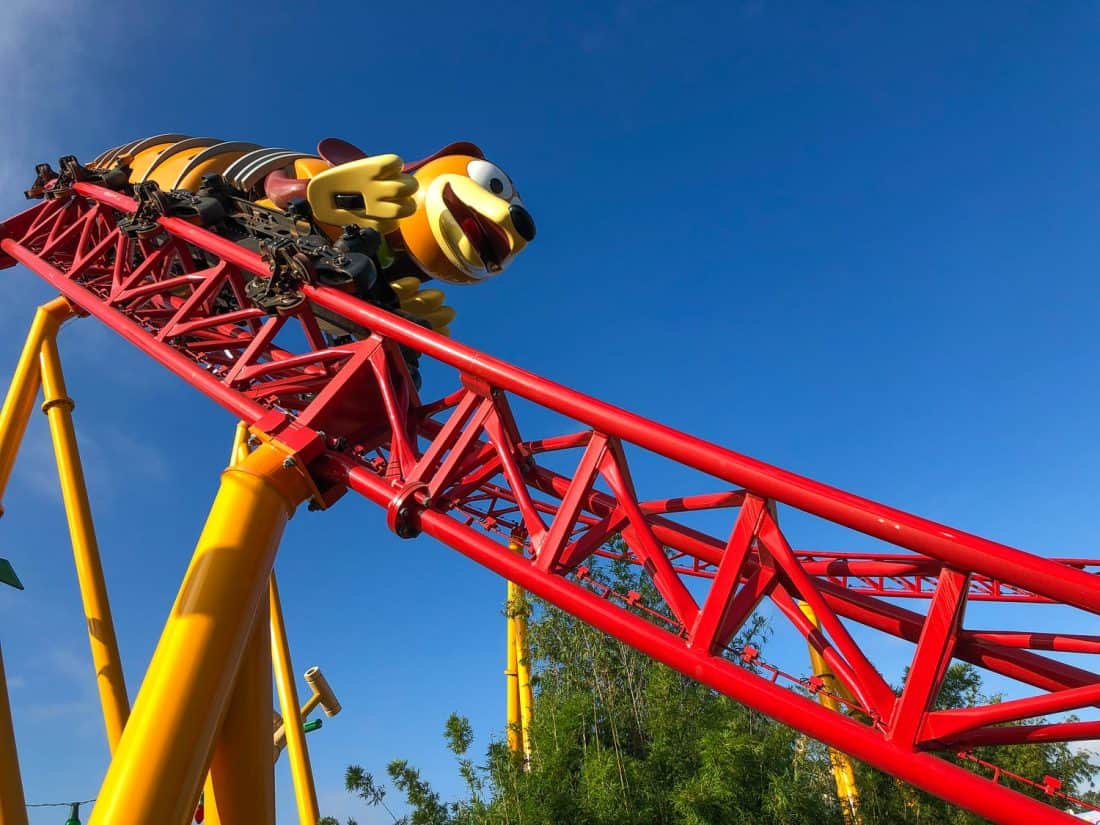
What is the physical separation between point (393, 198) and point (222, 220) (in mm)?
1918

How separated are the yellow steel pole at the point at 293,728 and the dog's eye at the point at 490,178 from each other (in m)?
3.70

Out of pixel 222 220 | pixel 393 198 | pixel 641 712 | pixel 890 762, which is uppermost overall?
pixel 222 220

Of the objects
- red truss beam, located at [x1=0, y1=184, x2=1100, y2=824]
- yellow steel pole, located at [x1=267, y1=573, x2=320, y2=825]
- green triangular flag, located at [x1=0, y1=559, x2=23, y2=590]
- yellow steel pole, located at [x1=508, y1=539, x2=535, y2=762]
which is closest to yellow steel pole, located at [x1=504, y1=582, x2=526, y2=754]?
yellow steel pole, located at [x1=508, y1=539, x2=535, y2=762]

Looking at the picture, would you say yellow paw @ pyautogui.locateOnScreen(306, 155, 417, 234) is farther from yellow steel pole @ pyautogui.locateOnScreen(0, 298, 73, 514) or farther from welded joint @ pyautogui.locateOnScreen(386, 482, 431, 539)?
yellow steel pole @ pyautogui.locateOnScreen(0, 298, 73, 514)

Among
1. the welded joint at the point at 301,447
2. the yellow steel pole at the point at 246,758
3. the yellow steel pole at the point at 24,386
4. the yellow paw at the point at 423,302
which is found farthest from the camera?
the yellow steel pole at the point at 24,386

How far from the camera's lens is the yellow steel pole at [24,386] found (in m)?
6.51

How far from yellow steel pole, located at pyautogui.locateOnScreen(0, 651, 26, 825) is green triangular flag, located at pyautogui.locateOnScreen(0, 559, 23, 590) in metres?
1.29

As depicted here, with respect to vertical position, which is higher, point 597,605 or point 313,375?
point 313,375

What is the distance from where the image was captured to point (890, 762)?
9.19 feet

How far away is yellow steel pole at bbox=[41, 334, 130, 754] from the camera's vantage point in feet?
18.8

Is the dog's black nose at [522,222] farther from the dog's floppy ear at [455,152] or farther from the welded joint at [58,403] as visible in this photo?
the welded joint at [58,403]

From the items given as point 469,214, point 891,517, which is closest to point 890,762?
point 891,517

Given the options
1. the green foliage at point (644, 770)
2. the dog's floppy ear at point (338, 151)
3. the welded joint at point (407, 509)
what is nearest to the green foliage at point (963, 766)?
the green foliage at point (644, 770)

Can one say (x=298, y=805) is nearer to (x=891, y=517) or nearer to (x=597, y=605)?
(x=597, y=605)
